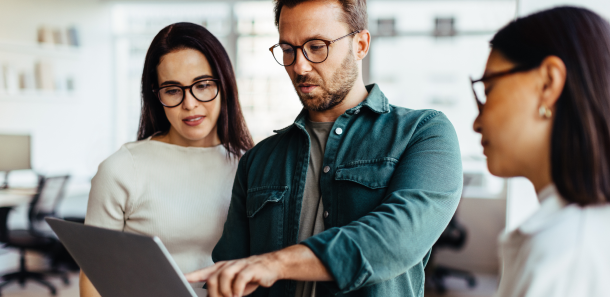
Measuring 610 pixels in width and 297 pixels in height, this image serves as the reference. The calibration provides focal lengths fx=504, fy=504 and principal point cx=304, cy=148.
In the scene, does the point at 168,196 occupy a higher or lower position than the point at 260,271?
lower

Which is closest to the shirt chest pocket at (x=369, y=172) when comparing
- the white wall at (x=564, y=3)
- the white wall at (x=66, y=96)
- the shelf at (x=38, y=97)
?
the white wall at (x=564, y=3)

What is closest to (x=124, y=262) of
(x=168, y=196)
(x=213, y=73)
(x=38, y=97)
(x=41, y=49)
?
(x=168, y=196)

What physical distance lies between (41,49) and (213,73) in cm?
521

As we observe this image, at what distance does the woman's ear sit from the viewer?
702 millimetres

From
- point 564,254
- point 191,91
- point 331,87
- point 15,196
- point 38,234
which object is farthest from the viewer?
point 15,196

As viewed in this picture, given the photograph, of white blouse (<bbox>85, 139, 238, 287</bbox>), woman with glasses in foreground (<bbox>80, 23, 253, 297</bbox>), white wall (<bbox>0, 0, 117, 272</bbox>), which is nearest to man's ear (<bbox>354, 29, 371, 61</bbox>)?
woman with glasses in foreground (<bbox>80, 23, 253, 297</bbox>)

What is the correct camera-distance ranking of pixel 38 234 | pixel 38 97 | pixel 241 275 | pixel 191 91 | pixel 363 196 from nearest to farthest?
pixel 241 275 < pixel 363 196 < pixel 191 91 < pixel 38 234 < pixel 38 97

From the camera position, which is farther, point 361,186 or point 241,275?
point 361,186

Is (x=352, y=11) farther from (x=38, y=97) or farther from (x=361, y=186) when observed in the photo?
(x=38, y=97)

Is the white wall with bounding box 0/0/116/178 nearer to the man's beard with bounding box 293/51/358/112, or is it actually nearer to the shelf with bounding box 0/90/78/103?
the shelf with bounding box 0/90/78/103

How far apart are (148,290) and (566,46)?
2.53 ft

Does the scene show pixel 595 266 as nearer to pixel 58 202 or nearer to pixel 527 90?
pixel 527 90

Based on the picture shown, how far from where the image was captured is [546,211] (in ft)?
2.33

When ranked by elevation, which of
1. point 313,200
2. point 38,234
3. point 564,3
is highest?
point 564,3
